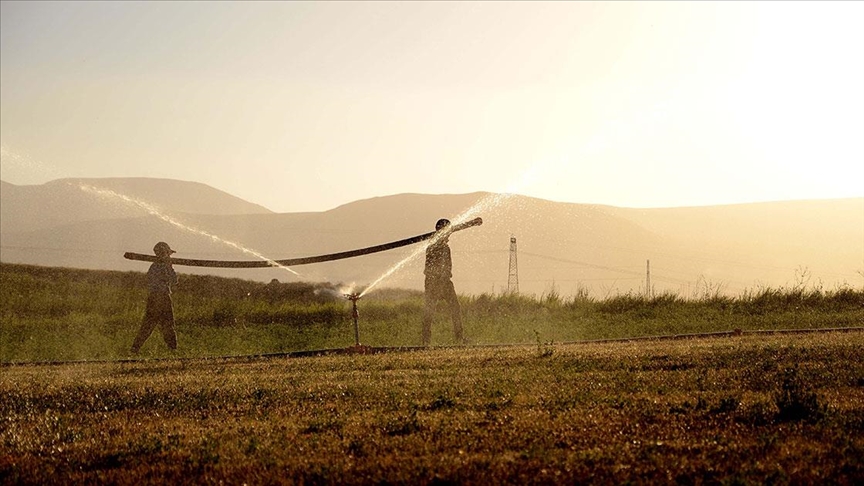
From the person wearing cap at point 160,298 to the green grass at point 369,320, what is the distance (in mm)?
742

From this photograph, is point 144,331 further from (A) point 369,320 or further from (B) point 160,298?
(A) point 369,320

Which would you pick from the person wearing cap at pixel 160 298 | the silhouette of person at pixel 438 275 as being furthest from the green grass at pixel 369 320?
→ the silhouette of person at pixel 438 275

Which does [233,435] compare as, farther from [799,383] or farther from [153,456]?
[799,383]

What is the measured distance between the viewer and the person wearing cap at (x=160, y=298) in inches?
964

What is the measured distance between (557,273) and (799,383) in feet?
567

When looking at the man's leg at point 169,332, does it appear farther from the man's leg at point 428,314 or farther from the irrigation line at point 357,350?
the man's leg at point 428,314

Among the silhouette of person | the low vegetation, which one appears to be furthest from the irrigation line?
the silhouette of person

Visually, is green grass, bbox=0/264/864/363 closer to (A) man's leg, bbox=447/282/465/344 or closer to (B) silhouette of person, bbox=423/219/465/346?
(A) man's leg, bbox=447/282/465/344

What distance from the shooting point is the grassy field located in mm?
7562

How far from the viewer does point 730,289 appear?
159 m

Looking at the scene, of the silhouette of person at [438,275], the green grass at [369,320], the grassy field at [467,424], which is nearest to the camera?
the grassy field at [467,424]

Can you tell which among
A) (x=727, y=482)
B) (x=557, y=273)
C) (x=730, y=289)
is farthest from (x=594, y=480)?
(x=557, y=273)

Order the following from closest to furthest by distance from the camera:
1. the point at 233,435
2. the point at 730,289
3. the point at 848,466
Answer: the point at 848,466 < the point at 233,435 < the point at 730,289

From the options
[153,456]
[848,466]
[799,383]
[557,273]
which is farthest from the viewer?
[557,273]
